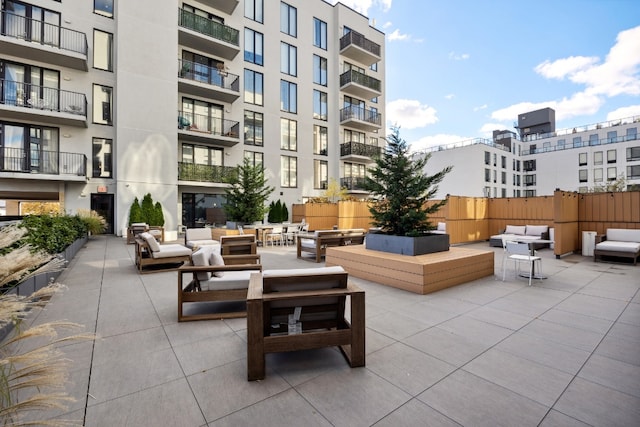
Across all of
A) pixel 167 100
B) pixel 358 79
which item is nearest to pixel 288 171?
pixel 167 100

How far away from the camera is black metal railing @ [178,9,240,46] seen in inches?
651

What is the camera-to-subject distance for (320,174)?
23297mm

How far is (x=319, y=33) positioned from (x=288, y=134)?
866 cm

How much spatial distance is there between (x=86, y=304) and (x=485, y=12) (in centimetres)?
1618

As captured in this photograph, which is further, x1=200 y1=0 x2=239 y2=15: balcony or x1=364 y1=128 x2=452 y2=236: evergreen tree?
x1=200 y1=0 x2=239 y2=15: balcony

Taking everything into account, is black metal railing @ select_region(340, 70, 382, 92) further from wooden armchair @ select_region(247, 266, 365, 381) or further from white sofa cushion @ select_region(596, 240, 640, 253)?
wooden armchair @ select_region(247, 266, 365, 381)

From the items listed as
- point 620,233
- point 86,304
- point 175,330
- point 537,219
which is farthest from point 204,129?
point 620,233

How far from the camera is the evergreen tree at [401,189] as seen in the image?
6.84 m

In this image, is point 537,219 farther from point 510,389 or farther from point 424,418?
point 424,418

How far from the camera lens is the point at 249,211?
44.2 ft

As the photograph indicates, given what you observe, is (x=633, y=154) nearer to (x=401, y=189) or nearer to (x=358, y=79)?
(x=358, y=79)

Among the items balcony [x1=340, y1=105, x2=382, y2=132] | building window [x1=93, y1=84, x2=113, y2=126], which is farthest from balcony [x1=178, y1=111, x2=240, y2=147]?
balcony [x1=340, y1=105, x2=382, y2=132]

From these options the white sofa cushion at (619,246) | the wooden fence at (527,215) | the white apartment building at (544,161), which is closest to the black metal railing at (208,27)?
the wooden fence at (527,215)

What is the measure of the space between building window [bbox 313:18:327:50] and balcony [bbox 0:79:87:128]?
16.0 metres
